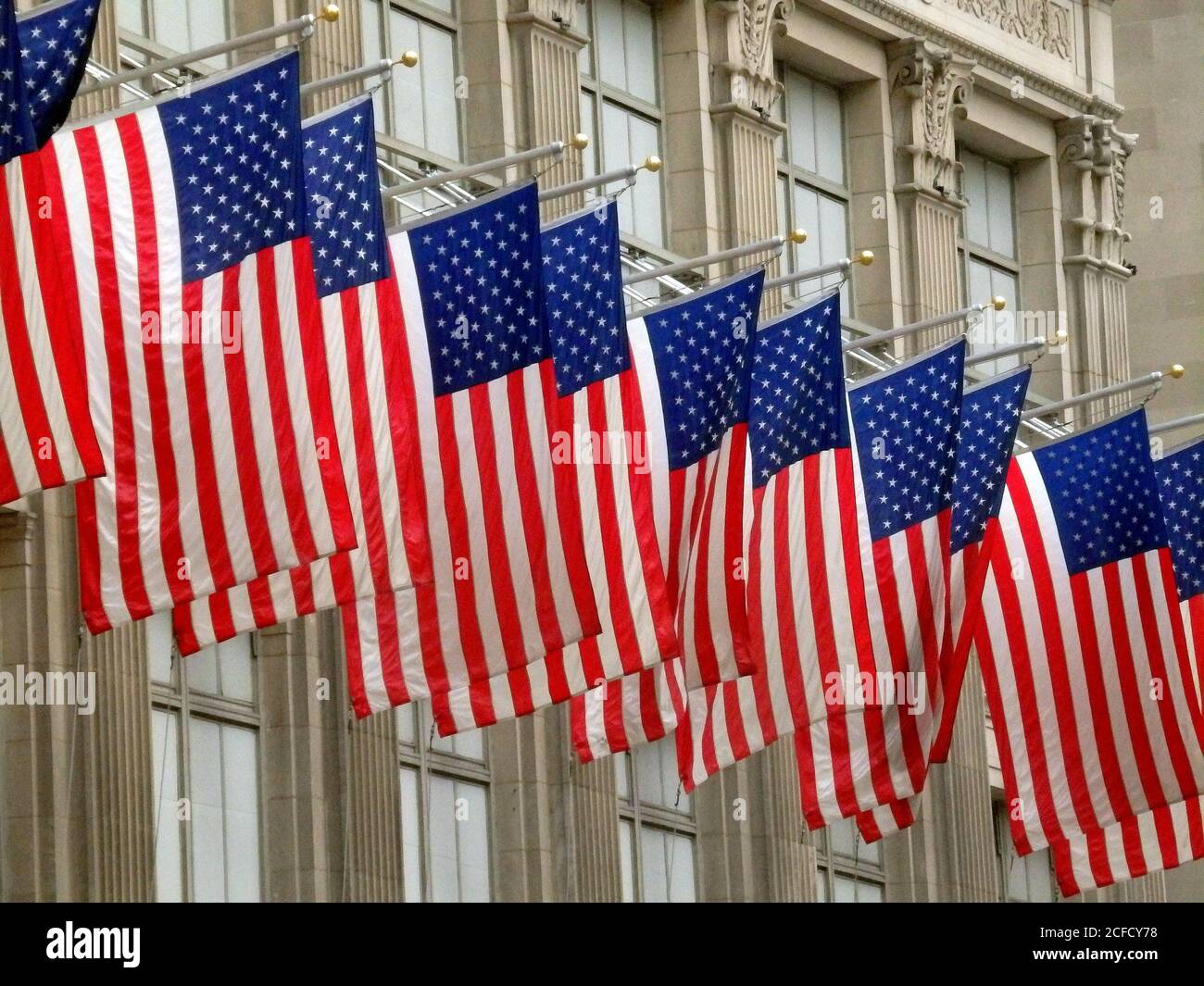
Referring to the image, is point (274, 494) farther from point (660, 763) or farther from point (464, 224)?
point (660, 763)

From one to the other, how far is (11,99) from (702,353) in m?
9.48

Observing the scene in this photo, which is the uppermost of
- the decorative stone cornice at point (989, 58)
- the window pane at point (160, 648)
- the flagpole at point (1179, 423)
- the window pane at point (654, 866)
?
the decorative stone cornice at point (989, 58)

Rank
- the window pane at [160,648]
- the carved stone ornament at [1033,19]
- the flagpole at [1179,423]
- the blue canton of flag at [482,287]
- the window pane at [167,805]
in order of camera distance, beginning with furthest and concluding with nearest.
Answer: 1. the carved stone ornament at [1033,19]
2. the flagpole at [1179,423]
3. the window pane at [160,648]
4. the window pane at [167,805]
5. the blue canton of flag at [482,287]

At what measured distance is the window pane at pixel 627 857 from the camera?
129 feet

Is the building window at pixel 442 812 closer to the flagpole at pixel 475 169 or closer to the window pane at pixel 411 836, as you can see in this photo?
the window pane at pixel 411 836

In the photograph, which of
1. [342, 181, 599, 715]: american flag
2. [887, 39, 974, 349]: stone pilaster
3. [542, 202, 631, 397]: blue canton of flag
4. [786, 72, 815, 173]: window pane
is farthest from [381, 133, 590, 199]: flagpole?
[887, 39, 974, 349]: stone pilaster

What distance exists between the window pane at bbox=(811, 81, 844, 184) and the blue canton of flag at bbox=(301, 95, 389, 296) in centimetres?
1860

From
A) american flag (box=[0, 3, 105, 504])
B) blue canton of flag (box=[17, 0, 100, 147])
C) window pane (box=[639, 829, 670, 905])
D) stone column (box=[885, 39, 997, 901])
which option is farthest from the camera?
stone column (box=[885, 39, 997, 901])

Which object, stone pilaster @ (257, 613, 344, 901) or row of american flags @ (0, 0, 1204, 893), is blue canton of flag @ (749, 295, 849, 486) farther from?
stone pilaster @ (257, 613, 344, 901)

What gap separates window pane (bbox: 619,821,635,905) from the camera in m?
39.5

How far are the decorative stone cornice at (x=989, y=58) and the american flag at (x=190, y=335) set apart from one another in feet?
66.5

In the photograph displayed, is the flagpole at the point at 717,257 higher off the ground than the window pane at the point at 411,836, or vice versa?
the flagpole at the point at 717,257

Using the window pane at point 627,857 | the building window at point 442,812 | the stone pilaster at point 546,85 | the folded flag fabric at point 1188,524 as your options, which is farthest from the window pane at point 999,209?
the building window at point 442,812

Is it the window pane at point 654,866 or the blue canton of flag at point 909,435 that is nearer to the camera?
the blue canton of flag at point 909,435
